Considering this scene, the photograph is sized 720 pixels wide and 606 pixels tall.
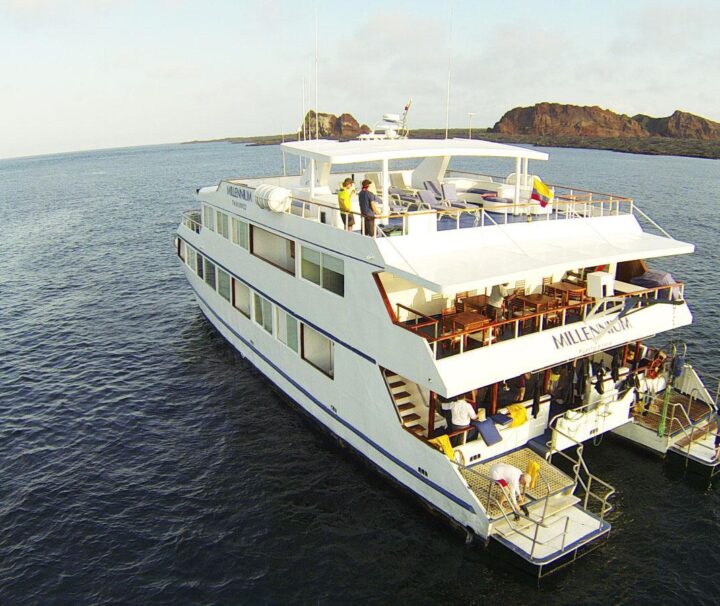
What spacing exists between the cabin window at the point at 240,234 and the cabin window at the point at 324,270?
4541 millimetres

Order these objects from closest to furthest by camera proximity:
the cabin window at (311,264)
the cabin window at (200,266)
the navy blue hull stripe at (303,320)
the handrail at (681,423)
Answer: the navy blue hull stripe at (303,320), the handrail at (681,423), the cabin window at (311,264), the cabin window at (200,266)

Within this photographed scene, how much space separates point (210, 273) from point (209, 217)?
2427mm

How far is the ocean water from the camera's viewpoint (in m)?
12.5

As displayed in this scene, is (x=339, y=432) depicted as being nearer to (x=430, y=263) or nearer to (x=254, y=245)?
(x=430, y=263)

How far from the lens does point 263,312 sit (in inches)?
787

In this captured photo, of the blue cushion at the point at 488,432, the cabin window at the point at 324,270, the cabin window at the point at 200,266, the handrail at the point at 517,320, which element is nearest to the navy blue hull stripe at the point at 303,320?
the cabin window at the point at 200,266

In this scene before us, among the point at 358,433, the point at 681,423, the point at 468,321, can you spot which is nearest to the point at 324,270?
the point at 468,321

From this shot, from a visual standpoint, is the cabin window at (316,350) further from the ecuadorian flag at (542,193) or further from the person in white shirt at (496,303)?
the ecuadorian flag at (542,193)

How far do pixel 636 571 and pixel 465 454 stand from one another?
4.45 meters

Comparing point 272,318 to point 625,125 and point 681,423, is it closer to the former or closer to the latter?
point 681,423

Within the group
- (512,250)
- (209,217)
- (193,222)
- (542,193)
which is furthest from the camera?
Answer: (193,222)

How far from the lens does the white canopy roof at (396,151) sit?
52.0 ft

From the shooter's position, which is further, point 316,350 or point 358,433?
point 316,350

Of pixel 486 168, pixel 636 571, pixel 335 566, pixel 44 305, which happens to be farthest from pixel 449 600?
pixel 486 168
